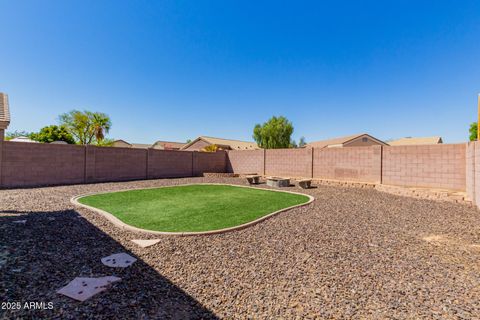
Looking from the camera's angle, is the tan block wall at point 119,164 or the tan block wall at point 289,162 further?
the tan block wall at point 289,162

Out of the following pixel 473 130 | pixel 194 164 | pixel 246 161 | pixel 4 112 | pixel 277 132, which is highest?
pixel 277 132

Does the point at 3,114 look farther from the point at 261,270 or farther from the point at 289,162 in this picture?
the point at 289,162

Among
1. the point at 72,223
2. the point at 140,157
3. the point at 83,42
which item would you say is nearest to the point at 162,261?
the point at 72,223

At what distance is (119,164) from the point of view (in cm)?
1455

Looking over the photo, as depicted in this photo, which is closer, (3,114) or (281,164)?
(3,114)

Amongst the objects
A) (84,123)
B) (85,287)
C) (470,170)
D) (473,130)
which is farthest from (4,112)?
(473,130)

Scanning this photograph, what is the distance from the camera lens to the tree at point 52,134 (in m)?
33.1

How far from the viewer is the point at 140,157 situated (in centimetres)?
1560

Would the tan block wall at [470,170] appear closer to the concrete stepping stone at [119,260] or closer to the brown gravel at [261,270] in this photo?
the brown gravel at [261,270]

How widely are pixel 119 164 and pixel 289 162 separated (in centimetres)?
1202

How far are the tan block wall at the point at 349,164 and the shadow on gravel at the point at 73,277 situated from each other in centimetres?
1264

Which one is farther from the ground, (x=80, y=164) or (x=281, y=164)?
(x=281, y=164)

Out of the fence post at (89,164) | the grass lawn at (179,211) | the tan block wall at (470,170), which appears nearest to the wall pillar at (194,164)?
the fence post at (89,164)

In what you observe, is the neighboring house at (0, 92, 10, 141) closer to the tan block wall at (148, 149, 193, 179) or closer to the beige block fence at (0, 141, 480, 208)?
the beige block fence at (0, 141, 480, 208)
